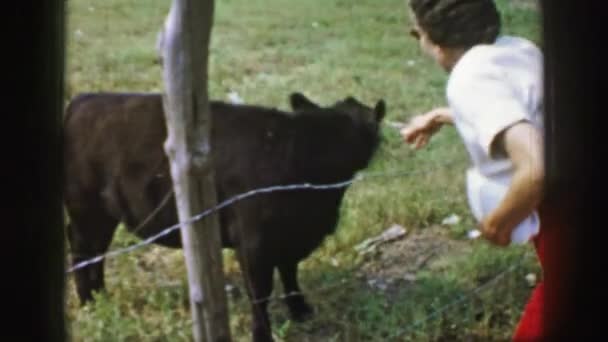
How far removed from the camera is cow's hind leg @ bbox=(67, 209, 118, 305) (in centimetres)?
200

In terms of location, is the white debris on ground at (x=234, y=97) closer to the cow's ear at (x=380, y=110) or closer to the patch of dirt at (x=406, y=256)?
the cow's ear at (x=380, y=110)

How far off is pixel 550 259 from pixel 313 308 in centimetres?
51

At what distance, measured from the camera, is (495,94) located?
1852 millimetres

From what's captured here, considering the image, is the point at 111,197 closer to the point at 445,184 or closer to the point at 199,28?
the point at 199,28

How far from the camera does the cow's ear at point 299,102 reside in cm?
203

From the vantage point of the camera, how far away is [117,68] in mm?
2010

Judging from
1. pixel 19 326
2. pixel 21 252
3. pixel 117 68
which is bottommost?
pixel 19 326

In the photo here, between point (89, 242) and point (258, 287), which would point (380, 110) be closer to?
point (258, 287)

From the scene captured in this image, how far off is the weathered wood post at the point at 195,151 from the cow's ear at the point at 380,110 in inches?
15.2

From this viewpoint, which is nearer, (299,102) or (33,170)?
(33,170)

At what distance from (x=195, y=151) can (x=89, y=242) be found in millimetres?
369

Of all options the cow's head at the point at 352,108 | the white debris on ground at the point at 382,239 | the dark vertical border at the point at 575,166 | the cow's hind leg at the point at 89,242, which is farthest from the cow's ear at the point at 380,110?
the cow's hind leg at the point at 89,242

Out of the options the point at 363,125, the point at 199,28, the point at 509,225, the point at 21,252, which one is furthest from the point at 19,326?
the point at 509,225

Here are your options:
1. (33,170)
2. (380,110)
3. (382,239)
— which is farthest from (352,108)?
(33,170)
